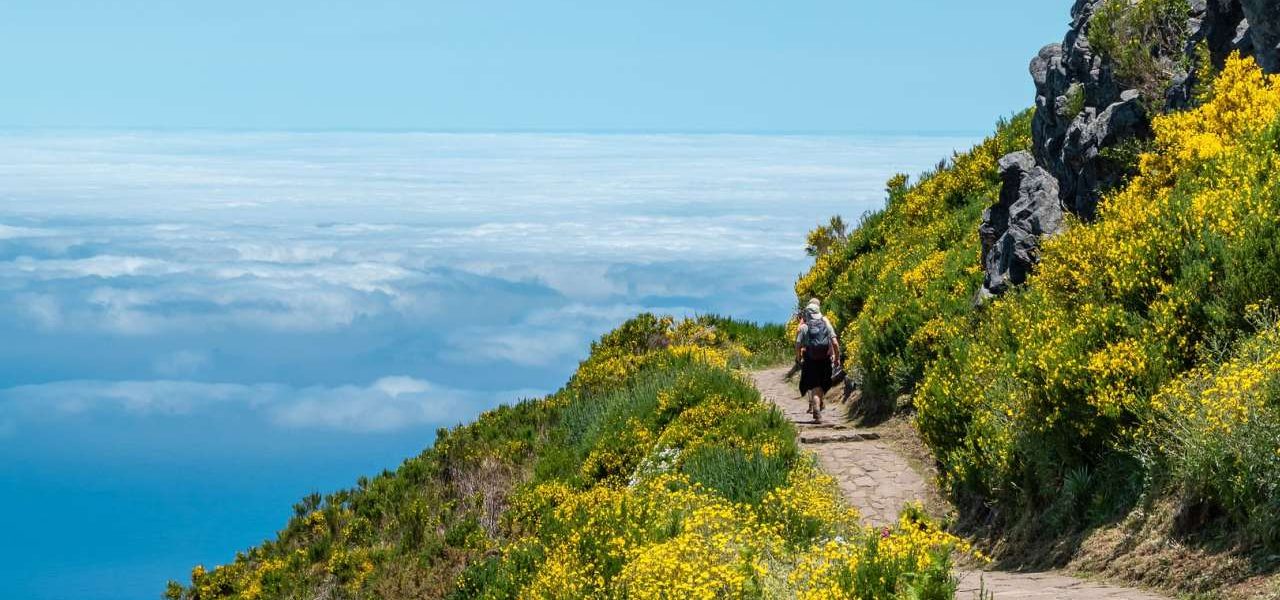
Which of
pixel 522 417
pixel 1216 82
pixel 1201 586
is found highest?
pixel 1216 82

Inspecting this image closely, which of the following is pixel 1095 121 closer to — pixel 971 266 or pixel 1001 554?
pixel 971 266

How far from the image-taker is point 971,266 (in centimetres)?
1947

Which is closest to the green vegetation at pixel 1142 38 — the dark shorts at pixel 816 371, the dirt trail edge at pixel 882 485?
the dark shorts at pixel 816 371

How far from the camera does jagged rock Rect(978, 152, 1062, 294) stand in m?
16.4

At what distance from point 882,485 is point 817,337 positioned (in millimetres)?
4139

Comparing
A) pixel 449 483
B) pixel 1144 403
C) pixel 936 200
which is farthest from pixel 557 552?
pixel 936 200

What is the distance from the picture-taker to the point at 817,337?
18.0m

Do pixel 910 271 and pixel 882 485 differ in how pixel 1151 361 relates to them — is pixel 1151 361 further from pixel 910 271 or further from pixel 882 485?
pixel 910 271

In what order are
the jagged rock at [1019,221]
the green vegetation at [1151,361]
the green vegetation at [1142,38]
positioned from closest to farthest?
1. the green vegetation at [1151,361]
2. the green vegetation at [1142,38]
3. the jagged rock at [1019,221]

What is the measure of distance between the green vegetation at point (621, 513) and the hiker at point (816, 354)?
1.04 meters

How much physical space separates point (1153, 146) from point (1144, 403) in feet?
21.3

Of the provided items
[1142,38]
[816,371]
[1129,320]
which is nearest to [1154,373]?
[1129,320]

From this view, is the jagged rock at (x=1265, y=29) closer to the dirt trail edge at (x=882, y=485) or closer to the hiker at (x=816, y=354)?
the dirt trail edge at (x=882, y=485)

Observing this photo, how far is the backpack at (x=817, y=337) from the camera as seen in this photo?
18.0 meters
